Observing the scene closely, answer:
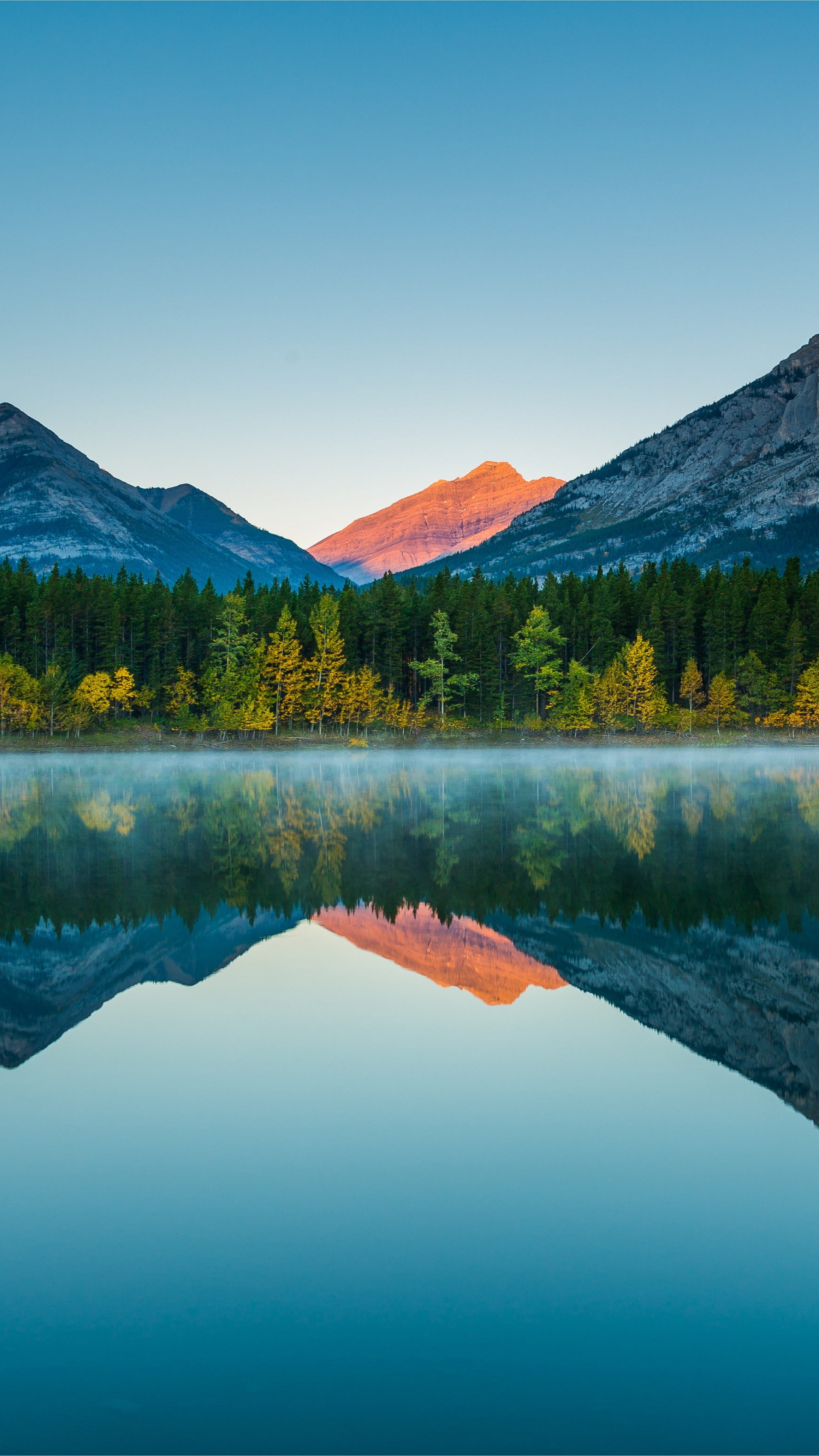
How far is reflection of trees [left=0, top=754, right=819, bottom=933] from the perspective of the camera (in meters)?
20.1

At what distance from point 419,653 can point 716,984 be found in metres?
105

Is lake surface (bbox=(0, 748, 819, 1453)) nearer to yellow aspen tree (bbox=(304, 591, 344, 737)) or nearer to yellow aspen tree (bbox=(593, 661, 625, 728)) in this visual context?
yellow aspen tree (bbox=(304, 591, 344, 737))

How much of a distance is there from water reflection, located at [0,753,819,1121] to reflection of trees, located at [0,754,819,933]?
12cm

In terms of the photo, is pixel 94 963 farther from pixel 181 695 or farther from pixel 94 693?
pixel 181 695

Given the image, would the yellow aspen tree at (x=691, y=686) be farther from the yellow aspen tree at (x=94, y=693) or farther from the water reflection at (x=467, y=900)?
the water reflection at (x=467, y=900)

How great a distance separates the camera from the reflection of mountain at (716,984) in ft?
36.3

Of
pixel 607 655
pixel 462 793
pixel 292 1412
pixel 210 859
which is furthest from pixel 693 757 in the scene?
pixel 292 1412

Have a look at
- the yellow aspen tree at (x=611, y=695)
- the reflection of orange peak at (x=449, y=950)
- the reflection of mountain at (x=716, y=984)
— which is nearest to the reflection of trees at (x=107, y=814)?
the reflection of orange peak at (x=449, y=950)

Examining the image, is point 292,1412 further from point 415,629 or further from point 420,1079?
point 415,629

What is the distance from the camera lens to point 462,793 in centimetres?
5188

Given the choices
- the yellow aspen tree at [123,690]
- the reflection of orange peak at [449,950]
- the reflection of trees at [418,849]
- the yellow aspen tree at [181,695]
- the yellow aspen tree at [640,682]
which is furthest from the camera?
the yellow aspen tree at [640,682]

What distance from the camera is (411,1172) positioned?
27.6 feet

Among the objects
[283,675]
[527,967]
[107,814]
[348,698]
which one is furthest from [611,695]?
[527,967]

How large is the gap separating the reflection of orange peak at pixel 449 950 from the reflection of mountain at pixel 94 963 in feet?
4.59
